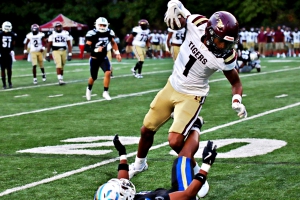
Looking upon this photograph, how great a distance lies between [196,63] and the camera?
19.4 ft

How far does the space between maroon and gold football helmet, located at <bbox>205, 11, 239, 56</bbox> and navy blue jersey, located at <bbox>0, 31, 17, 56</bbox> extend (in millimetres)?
13347

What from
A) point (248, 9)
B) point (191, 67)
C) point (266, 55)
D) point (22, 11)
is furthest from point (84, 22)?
point (191, 67)

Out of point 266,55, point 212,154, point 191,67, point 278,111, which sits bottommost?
point 266,55

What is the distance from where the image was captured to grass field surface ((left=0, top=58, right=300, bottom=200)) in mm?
6387

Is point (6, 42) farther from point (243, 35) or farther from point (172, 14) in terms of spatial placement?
point (243, 35)

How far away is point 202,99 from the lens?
5.98 m

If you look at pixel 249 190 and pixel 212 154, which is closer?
pixel 212 154

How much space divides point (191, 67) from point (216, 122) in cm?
463

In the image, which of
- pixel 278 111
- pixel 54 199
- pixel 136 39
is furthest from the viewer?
pixel 136 39

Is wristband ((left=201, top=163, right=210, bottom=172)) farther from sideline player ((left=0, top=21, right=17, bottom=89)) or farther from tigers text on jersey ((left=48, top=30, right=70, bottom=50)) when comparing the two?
tigers text on jersey ((left=48, top=30, right=70, bottom=50))

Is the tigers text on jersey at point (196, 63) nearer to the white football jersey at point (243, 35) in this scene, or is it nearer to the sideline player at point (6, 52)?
the sideline player at point (6, 52)

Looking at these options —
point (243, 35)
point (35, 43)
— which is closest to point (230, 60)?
point (35, 43)

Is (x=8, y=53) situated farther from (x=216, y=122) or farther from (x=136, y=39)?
(x=216, y=122)

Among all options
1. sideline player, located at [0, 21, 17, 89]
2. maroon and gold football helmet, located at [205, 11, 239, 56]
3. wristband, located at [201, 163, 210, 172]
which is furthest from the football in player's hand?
sideline player, located at [0, 21, 17, 89]
